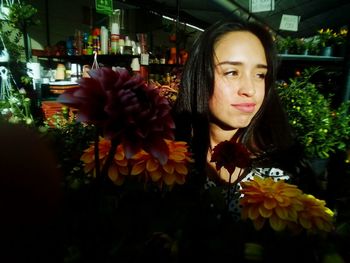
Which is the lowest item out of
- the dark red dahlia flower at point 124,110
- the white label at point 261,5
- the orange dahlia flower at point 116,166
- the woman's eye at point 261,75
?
the orange dahlia flower at point 116,166

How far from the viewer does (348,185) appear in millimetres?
1172

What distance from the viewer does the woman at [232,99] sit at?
1188 mm

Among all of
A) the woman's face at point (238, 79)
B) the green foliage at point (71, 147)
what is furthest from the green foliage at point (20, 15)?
the woman's face at point (238, 79)

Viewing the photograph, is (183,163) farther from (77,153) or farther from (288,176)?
(288,176)

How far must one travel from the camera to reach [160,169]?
0.60 meters

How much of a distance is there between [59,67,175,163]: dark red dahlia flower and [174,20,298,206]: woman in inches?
25.5

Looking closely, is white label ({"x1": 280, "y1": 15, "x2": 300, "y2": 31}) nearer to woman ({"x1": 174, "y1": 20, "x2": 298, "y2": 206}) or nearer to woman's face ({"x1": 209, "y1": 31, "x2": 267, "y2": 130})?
woman ({"x1": 174, "y1": 20, "x2": 298, "y2": 206})

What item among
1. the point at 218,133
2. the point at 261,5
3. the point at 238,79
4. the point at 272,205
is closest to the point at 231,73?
the point at 238,79

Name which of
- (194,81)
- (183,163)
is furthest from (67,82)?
(183,163)

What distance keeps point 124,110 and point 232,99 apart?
0.82m

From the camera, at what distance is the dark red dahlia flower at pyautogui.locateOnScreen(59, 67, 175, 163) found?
1.38ft

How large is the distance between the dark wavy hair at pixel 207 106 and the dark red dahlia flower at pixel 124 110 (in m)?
0.81

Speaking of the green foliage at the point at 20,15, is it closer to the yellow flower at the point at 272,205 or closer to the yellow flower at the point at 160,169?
the yellow flower at the point at 160,169

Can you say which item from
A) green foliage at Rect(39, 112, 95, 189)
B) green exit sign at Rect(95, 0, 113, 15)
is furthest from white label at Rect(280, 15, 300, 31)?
green foliage at Rect(39, 112, 95, 189)
